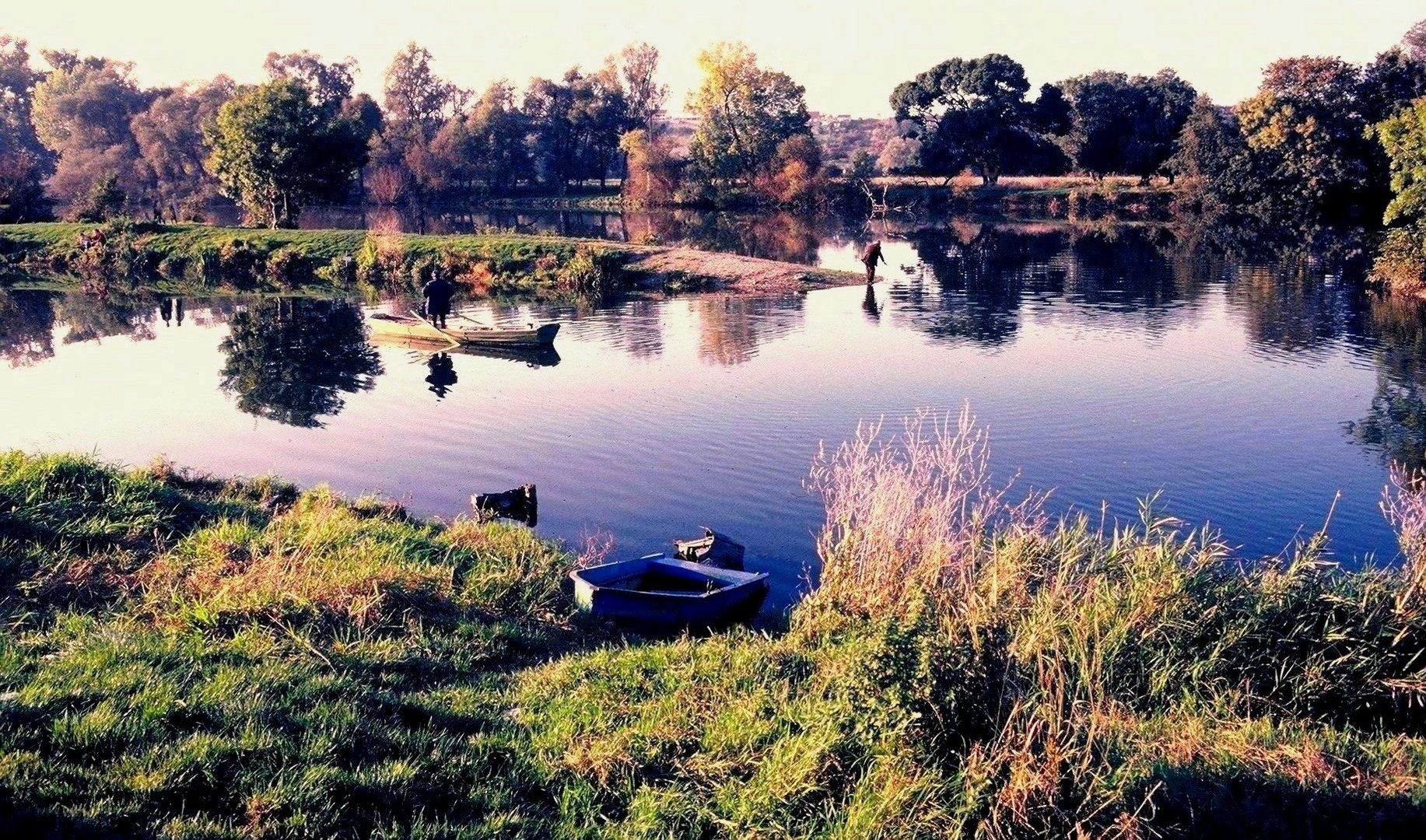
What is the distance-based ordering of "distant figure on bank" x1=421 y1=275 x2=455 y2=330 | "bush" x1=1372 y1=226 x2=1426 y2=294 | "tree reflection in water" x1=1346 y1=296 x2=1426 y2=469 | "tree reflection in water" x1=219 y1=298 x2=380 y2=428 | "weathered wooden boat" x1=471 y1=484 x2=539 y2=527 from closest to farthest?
"weathered wooden boat" x1=471 y1=484 x2=539 y2=527 < "tree reflection in water" x1=1346 y1=296 x2=1426 y2=469 < "tree reflection in water" x1=219 y1=298 x2=380 y2=428 < "distant figure on bank" x1=421 y1=275 x2=455 y2=330 < "bush" x1=1372 y1=226 x2=1426 y2=294

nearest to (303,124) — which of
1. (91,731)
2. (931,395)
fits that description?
(931,395)

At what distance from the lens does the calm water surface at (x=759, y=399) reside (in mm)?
16938

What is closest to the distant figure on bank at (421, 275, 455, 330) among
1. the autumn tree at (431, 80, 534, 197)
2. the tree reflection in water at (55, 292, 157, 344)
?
the tree reflection in water at (55, 292, 157, 344)

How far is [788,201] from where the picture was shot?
85875 mm

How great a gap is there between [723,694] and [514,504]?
783cm

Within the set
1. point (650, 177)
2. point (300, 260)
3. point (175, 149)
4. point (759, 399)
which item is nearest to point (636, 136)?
point (650, 177)

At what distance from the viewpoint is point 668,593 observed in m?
11.8

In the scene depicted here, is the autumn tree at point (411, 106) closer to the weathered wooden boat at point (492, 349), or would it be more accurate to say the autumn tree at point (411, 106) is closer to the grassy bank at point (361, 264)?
the grassy bank at point (361, 264)

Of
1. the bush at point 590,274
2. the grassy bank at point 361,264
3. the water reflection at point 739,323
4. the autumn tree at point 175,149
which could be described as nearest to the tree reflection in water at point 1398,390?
the water reflection at point 739,323

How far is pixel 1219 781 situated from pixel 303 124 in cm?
5347

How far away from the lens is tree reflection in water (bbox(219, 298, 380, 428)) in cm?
2408

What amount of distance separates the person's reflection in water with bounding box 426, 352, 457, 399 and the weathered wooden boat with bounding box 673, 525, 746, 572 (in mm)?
11947

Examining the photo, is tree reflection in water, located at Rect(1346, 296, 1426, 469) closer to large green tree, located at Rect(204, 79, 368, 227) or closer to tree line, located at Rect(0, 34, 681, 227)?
large green tree, located at Rect(204, 79, 368, 227)

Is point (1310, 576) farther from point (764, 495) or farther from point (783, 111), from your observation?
point (783, 111)
